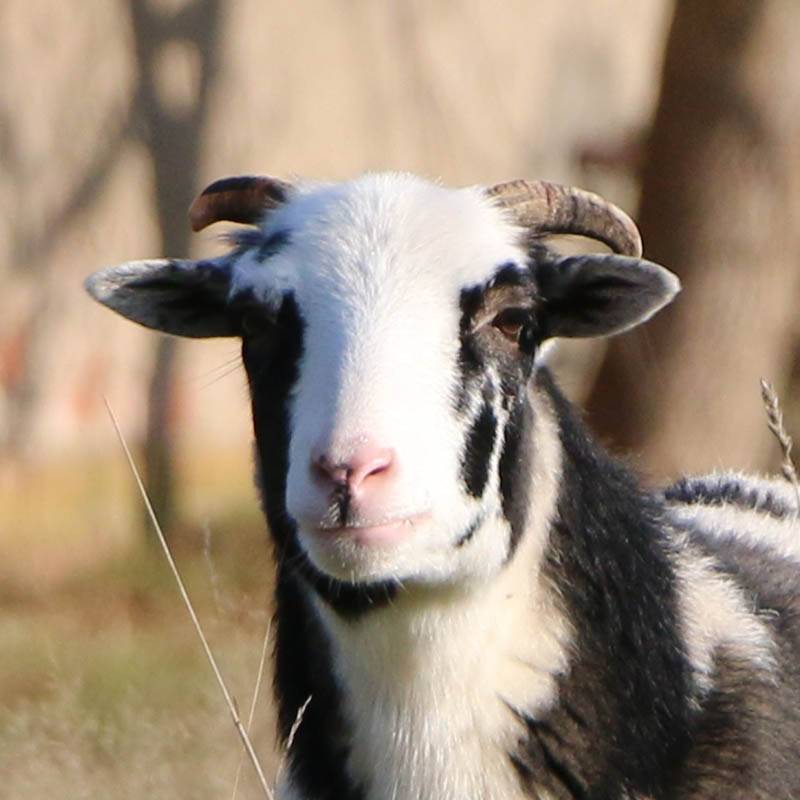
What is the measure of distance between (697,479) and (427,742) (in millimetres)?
2246

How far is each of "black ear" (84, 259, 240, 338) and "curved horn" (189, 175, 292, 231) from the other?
264 millimetres

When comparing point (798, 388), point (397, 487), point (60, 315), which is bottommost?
point (798, 388)

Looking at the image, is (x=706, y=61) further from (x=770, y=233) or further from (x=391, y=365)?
(x=391, y=365)

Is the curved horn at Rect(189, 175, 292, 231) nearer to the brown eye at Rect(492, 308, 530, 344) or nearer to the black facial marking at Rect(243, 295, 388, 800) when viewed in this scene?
the black facial marking at Rect(243, 295, 388, 800)

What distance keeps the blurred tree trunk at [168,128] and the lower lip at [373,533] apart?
25.9ft

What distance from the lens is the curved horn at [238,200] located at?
19.0 ft

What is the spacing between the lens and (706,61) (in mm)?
11375

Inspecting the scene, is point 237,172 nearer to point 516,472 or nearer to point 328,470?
point 516,472

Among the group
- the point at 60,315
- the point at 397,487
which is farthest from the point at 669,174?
the point at 397,487

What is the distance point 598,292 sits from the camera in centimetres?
548

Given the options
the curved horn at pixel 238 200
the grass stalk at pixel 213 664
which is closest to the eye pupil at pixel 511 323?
the curved horn at pixel 238 200

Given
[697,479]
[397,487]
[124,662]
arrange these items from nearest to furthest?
[397,487]
[697,479]
[124,662]

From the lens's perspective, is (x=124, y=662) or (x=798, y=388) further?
(x=798, y=388)

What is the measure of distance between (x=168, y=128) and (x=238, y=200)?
6987 mm
